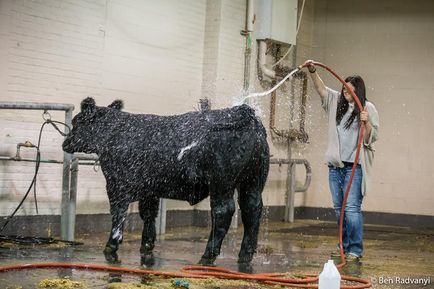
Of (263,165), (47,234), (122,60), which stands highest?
(122,60)

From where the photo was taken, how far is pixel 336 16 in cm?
1476

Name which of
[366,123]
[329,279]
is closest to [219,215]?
[366,123]

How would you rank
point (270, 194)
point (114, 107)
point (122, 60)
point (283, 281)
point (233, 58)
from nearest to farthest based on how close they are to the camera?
point (283, 281) → point (114, 107) → point (122, 60) → point (233, 58) → point (270, 194)

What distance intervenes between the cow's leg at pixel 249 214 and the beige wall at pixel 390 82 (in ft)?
22.8

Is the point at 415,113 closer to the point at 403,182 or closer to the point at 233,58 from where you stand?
the point at 403,182

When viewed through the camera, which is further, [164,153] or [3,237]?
[3,237]

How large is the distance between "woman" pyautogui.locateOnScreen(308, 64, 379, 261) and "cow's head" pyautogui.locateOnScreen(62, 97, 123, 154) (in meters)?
2.17

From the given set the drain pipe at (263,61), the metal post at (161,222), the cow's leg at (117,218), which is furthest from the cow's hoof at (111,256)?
the drain pipe at (263,61)

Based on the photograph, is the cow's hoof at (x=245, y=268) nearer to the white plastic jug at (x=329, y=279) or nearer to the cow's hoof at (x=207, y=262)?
the cow's hoof at (x=207, y=262)

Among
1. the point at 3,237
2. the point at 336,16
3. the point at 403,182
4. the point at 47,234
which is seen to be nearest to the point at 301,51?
the point at 336,16

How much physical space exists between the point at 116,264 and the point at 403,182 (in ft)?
26.1

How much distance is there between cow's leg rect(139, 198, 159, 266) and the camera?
7.97 m

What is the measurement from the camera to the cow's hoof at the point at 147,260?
7287 mm

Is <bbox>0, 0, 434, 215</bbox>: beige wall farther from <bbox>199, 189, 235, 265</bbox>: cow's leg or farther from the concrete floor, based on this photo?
<bbox>199, 189, 235, 265</bbox>: cow's leg
